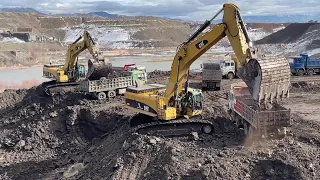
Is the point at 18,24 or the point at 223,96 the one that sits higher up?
the point at 18,24

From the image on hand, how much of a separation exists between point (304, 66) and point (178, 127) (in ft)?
68.1

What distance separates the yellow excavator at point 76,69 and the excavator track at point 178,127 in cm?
1154

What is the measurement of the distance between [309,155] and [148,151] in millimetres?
5371

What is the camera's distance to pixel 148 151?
1513cm

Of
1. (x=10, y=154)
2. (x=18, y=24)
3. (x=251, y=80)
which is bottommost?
(x=10, y=154)

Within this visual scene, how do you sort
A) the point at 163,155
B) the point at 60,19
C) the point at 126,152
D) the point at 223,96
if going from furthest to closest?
the point at 60,19, the point at 223,96, the point at 126,152, the point at 163,155

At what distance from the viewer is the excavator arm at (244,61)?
1380 cm

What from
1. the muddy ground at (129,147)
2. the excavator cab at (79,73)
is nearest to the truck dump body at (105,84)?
the muddy ground at (129,147)

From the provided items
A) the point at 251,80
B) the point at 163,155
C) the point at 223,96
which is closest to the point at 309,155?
the point at 251,80

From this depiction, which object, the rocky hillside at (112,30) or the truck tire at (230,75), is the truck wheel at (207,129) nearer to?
the truck tire at (230,75)

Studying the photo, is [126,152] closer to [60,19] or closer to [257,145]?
[257,145]

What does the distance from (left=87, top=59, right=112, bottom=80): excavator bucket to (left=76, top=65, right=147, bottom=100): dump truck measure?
716 mm

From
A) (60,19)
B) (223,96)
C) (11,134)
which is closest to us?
(11,134)

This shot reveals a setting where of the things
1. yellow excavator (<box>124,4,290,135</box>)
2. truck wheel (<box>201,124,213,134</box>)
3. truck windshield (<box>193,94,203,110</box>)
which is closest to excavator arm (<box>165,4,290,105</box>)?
yellow excavator (<box>124,4,290,135</box>)
